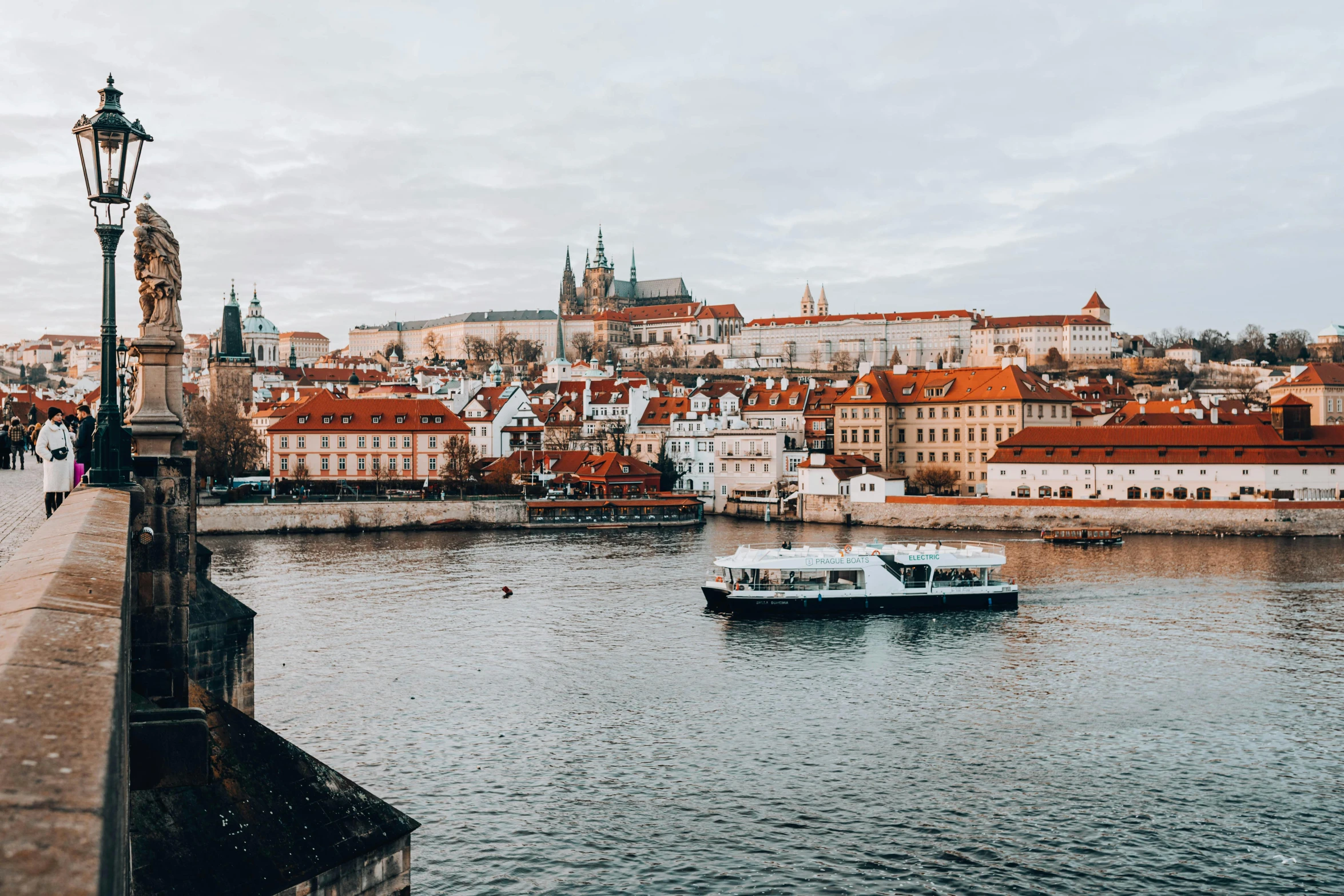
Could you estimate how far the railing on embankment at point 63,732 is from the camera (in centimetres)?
221

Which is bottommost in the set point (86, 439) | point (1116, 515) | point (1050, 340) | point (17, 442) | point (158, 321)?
point (1116, 515)

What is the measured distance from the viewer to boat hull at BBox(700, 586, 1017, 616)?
118 feet

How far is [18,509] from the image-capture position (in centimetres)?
1441

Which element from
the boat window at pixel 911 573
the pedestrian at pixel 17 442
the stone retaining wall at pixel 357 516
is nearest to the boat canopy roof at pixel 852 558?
the boat window at pixel 911 573

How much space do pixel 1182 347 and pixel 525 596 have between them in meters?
135

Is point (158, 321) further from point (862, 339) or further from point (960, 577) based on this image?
point (862, 339)

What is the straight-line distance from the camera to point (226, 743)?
9125 millimetres

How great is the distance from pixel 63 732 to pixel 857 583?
36278 mm

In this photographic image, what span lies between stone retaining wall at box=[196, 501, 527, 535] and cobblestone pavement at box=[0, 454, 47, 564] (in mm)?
40133

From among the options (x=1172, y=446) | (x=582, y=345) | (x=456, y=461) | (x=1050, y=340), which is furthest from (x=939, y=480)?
(x=582, y=345)

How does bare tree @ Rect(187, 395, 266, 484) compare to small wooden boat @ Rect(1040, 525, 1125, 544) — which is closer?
small wooden boat @ Rect(1040, 525, 1125, 544)

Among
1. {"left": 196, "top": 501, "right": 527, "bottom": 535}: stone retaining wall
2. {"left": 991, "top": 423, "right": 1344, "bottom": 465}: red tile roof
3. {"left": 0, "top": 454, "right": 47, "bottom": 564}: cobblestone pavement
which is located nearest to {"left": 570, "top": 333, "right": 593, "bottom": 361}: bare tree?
{"left": 196, "top": 501, "right": 527, "bottom": 535}: stone retaining wall

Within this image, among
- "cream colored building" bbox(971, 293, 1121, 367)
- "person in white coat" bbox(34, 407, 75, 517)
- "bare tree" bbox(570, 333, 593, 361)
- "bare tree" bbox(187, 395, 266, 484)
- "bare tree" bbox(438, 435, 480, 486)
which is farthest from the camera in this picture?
"bare tree" bbox(570, 333, 593, 361)

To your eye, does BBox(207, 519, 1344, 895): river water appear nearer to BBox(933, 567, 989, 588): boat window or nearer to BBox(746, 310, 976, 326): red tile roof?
BBox(933, 567, 989, 588): boat window
